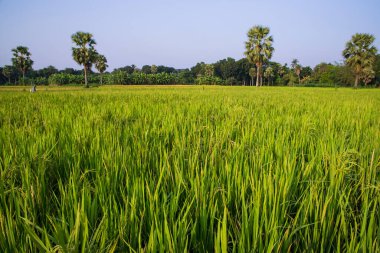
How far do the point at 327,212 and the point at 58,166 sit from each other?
4.95 ft

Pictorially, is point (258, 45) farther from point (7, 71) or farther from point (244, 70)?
point (7, 71)

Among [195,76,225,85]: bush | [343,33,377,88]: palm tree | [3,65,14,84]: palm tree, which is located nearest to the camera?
[343,33,377,88]: palm tree

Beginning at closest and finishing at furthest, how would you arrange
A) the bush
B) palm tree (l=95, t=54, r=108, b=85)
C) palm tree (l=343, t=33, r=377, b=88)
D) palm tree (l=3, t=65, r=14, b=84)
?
palm tree (l=343, t=33, r=377, b=88), palm tree (l=95, t=54, r=108, b=85), palm tree (l=3, t=65, r=14, b=84), the bush

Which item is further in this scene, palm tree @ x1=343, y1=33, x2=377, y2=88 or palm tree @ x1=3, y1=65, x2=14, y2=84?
palm tree @ x1=3, y1=65, x2=14, y2=84

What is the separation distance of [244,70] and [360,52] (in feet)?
201

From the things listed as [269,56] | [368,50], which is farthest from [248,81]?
[368,50]

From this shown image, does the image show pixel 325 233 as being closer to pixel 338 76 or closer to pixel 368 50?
pixel 368 50

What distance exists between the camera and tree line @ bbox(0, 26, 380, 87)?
4841cm

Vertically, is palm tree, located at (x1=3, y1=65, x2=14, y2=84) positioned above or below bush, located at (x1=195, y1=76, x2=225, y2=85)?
above

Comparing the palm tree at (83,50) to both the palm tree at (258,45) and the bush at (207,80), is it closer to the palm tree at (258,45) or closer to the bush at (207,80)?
the palm tree at (258,45)

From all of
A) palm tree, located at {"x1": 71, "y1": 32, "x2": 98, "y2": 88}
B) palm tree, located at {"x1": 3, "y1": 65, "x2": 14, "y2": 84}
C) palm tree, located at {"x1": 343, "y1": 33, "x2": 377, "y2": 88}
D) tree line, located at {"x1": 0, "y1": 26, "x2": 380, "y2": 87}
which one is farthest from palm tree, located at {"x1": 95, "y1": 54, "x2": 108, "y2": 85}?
palm tree, located at {"x1": 343, "y1": 33, "x2": 377, "y2": 88}

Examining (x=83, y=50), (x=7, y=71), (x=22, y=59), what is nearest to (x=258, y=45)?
(x=83, y=50)

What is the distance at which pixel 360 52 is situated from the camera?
4709cm

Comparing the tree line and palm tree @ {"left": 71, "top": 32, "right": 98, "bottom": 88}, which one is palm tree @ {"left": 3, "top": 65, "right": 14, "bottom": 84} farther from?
palm tree @ {"left": 71, "top": 32, "right": 98, "bottom": 88}
